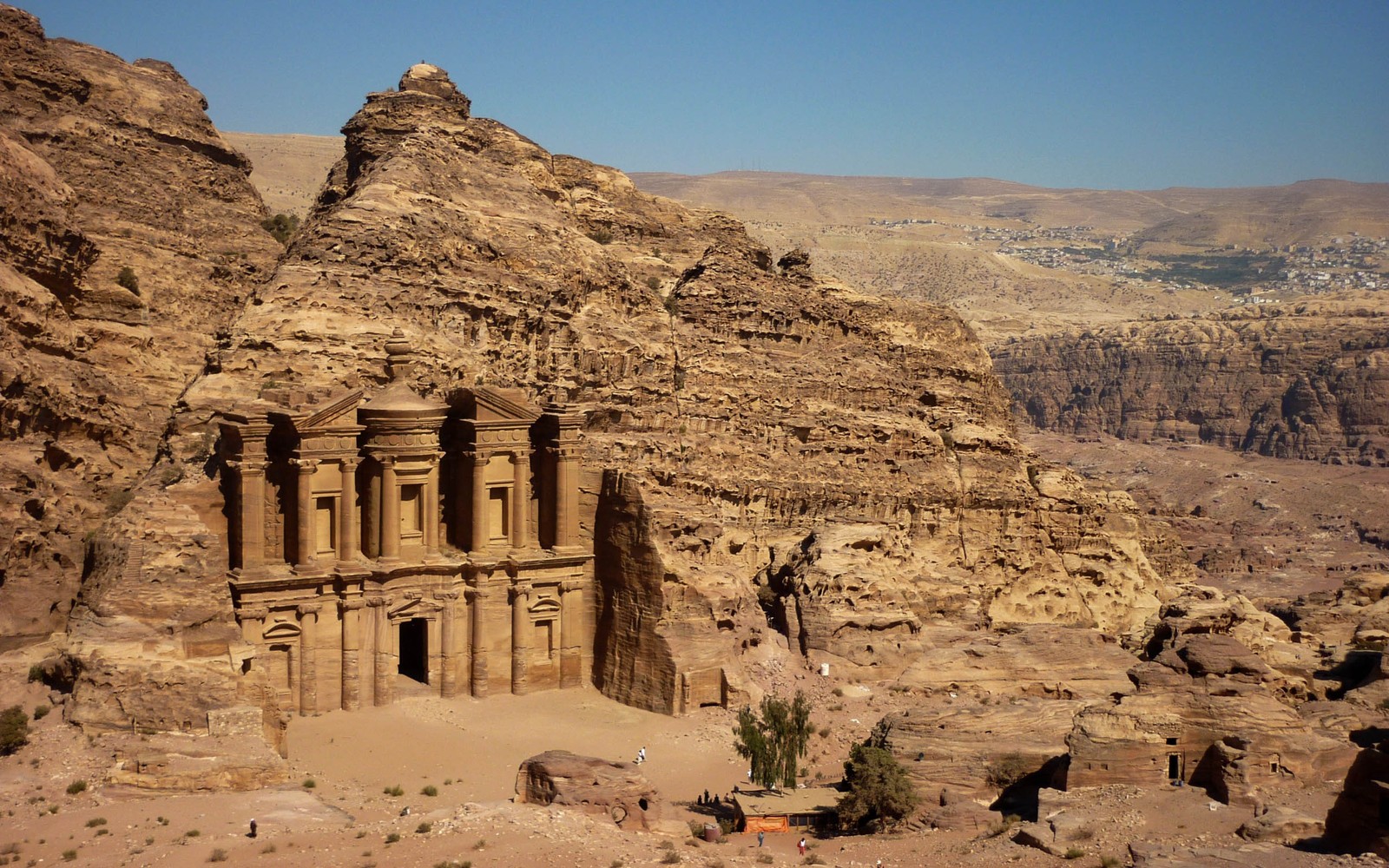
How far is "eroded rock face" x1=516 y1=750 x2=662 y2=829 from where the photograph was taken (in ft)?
91.4

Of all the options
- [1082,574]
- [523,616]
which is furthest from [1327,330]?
[523,616]

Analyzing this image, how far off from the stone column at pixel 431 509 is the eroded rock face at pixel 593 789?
8.16 metres

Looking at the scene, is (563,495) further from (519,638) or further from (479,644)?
(479,644)

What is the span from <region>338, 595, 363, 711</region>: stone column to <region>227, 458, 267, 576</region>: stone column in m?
2.13

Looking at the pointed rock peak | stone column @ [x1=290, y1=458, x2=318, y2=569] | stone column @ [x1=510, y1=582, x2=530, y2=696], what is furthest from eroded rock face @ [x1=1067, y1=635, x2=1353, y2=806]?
the pointed rock peak

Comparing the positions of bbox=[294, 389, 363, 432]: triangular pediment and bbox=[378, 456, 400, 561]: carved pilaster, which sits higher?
bbox=[294, 389, 363, 432]: triangular pediment

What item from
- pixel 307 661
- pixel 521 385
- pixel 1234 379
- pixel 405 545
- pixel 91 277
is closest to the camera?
pixel 307 661

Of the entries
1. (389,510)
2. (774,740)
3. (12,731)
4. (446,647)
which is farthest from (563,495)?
(12,731)

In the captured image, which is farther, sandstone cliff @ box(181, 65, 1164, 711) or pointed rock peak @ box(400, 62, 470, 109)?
pointed rock peak @ box(400, 62, 470, 109)

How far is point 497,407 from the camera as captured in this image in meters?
36.2

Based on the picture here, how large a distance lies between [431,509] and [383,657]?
369 cm

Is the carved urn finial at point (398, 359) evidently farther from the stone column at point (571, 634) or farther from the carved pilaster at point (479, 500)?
the stone column at point (571, 634)

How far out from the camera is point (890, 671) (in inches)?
1496

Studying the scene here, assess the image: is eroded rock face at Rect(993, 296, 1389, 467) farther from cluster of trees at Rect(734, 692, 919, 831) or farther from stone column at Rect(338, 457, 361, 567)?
stone column at Rect(338, 457, 361, 567)
